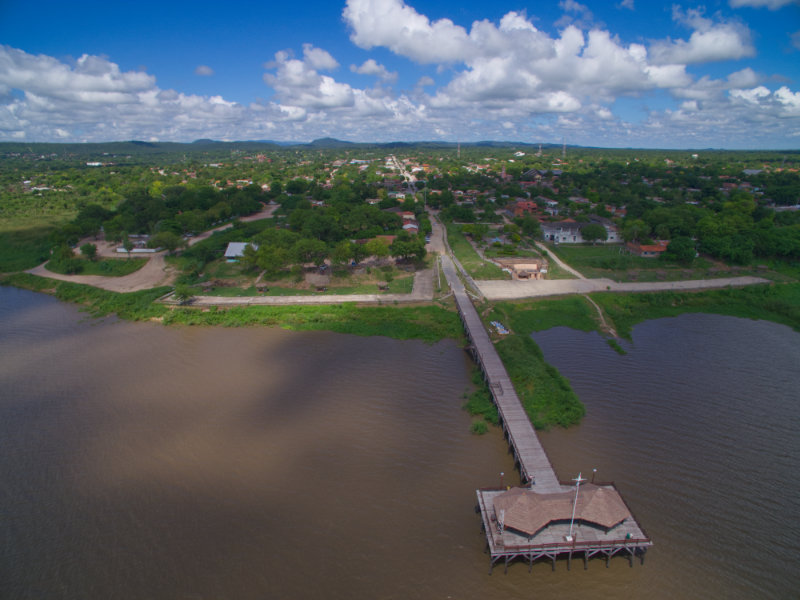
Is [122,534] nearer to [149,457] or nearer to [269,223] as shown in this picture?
[149,457]

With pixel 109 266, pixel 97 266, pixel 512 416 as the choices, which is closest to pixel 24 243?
pixel 97 266

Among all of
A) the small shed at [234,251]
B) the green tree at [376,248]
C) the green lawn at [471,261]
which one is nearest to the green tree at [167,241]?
the small shed at [234,251]

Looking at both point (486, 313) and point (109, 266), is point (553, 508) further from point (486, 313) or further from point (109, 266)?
point (109, 266)

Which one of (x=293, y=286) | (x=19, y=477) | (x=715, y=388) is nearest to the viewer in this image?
(x=19, y=477)

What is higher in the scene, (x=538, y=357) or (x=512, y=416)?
(x=512, y=416)

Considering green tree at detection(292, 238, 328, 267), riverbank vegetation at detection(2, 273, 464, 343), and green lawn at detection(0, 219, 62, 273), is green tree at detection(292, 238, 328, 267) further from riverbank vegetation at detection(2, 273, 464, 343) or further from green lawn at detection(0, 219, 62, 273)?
green lawn at detection(0, 219, 62, 273)

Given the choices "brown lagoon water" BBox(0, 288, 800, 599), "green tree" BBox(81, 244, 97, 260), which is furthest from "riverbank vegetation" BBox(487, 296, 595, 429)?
"green tree" BBox(81, 244, 97, 260)

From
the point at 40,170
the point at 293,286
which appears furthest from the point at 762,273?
the point at 40,170
